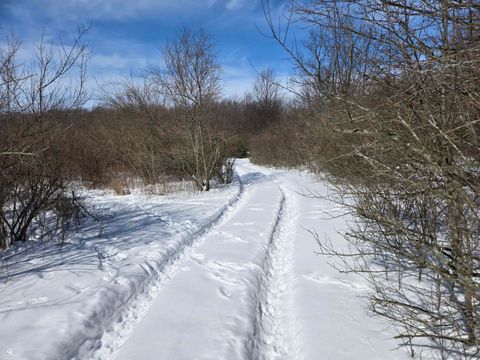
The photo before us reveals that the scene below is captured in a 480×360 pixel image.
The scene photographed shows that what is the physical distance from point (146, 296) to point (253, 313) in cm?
147

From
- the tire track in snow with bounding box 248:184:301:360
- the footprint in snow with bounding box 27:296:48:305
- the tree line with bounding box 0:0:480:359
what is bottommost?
the tire track in snow with bounding box 248:184:301:360

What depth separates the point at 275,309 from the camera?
3545mm

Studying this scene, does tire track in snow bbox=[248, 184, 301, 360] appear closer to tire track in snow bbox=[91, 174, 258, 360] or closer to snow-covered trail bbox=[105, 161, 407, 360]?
snow-covered trail bbox=[105, 161, 407, 360]

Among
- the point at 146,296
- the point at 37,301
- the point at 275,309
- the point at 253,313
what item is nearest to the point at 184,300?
the point at 146,296

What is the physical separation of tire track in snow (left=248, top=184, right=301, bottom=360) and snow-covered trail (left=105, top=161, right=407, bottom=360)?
1cm

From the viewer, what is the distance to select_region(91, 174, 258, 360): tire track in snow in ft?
9.37

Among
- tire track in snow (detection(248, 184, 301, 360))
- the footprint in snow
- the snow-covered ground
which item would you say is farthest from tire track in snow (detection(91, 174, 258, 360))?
tire track in snow (detection(248, 184, 301, 360))

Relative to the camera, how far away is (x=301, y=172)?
1875 cm

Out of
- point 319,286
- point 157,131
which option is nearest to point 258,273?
point 319,286

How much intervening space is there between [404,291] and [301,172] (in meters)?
15.5

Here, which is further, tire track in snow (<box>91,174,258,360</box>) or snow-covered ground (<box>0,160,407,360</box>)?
tire track in snow (<box>91,174,258,360</box>)

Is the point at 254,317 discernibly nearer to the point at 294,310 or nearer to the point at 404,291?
the point at 294,310

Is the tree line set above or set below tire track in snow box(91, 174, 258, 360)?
above

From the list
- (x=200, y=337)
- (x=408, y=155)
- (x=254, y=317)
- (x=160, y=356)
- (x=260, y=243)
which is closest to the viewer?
(x=408, y=155)
